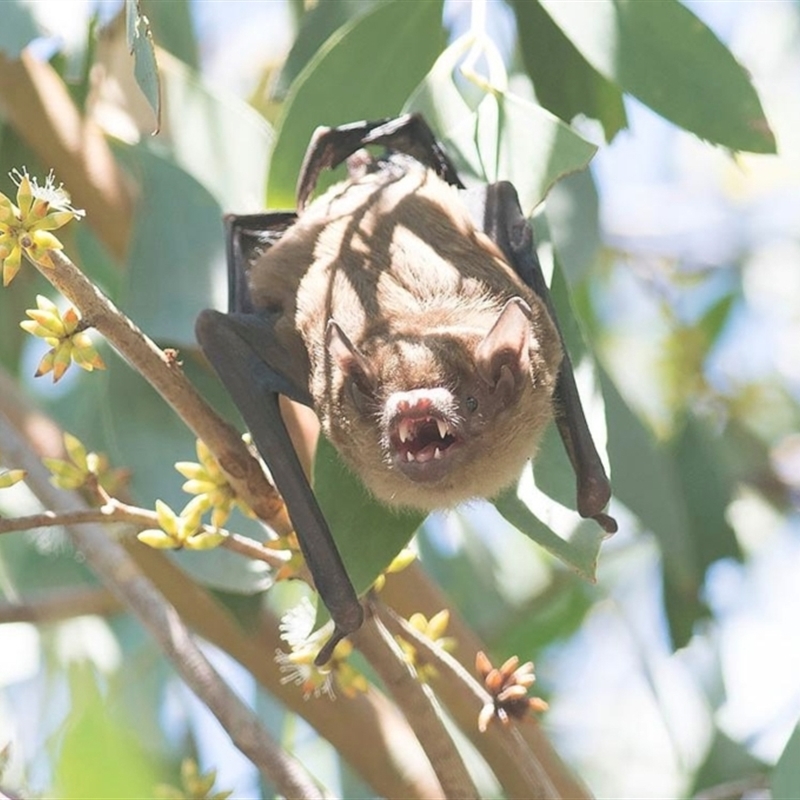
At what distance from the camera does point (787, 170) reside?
7207 mm

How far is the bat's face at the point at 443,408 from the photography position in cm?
283

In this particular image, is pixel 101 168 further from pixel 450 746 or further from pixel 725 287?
pixel 725 287

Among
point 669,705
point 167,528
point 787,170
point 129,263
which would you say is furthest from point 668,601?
point 787,170

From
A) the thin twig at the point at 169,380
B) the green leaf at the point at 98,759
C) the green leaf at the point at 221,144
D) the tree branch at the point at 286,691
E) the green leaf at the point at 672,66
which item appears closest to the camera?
the green leaf at the point at 98,759

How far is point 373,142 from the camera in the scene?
3494mm

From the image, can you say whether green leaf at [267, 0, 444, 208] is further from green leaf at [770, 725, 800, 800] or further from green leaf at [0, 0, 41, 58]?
green leaf at [770, 725, 800, 800]

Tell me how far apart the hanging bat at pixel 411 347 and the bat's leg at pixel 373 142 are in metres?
0.19

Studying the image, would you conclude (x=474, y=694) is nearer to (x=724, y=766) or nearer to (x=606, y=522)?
(x=606, y=522)

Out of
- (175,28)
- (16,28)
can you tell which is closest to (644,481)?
(175,28)

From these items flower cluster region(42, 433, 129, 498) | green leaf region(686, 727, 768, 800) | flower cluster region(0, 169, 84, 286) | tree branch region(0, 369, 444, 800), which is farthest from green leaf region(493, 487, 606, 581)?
green leaf region(686, 727, 768, 800)

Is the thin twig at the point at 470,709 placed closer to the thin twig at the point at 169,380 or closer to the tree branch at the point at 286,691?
the tree branch at the point at 286,691

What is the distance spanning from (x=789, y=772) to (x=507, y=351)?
3.10 feet

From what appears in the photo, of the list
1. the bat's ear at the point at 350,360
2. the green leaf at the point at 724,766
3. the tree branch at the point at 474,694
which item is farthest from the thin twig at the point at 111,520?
the green leaf at the point at 724,766

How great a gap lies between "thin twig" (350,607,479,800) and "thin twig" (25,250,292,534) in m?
0.36
